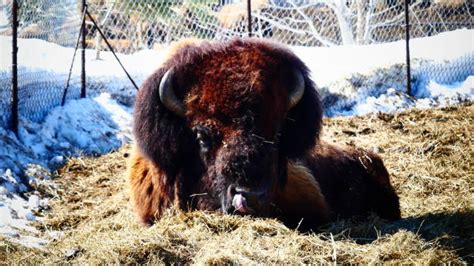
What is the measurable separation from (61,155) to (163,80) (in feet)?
14.8

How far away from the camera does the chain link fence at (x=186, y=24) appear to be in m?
10.6

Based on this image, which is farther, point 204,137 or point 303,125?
point 303,125

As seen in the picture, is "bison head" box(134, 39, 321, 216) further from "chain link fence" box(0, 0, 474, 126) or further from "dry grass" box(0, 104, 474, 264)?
"chain link fence" box(0, 0, 474, 126)

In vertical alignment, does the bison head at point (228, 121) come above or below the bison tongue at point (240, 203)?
above

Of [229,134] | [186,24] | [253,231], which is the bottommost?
[186,24]

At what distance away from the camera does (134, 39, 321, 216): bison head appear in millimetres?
4703

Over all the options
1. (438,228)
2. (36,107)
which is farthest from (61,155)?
(438,228)

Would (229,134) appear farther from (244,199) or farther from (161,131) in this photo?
(161,131)

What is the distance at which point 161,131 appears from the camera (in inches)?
202

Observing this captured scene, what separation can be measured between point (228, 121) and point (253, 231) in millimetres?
876

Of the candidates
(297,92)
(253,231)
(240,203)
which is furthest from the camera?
(297,92)

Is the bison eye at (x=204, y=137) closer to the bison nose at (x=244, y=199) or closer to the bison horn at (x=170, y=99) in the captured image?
the bison horn at (x=170, y=99)

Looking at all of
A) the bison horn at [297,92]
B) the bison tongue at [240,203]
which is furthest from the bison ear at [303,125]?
the bison tongue at [240,203]

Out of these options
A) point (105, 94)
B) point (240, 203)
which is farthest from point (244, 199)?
point (105, 94)
